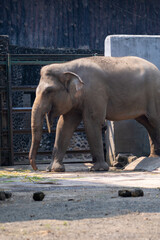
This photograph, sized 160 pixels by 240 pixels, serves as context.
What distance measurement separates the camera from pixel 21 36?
59.3ft

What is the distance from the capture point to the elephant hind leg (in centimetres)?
994

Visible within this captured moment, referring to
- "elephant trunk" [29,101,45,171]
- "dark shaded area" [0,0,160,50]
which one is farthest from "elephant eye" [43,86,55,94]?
"dark shaded area" [0,0,160,50]

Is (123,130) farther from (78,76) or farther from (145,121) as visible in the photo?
(78,76)

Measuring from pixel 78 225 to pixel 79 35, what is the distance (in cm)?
1567

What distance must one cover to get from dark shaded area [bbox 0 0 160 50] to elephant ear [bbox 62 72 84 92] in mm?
9039

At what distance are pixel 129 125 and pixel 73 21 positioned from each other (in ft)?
28.2

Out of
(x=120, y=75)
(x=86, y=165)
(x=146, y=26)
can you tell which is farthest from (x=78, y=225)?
(x=146, y=26)

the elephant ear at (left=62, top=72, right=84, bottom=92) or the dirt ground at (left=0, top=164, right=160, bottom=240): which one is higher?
the elephant ear at (left=62, top=72, right=84, bottom=92)

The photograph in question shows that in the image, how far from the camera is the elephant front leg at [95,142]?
30.3ft

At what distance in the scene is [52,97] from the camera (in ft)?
29.9

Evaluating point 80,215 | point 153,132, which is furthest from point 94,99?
point 80,215

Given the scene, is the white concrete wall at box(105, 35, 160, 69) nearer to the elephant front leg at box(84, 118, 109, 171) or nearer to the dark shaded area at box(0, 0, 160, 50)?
the elephant front leg at box(84, 118, 109, 171)

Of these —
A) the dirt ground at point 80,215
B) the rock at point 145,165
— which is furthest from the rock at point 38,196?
the rock at point 145,165

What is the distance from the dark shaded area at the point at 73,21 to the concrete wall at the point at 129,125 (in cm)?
738
